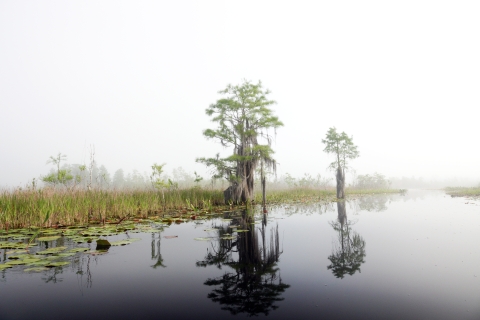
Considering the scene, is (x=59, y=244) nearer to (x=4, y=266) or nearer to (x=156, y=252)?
(x=4, y=266)

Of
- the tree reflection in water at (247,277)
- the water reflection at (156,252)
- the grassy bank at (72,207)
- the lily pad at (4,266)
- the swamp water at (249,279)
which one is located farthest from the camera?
the grassy bank at (72,207)

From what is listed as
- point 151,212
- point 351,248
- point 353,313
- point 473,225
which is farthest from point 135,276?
point 473,225

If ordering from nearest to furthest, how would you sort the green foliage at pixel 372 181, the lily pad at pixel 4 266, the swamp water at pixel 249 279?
the swamp water at pixel 249 279 < the lily pad at pixel 4 266 < the green foliage at pixel 372 181

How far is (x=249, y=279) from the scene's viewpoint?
155 inches

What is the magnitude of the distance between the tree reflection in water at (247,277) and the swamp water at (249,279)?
2cm

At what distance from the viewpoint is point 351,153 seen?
1228 inches

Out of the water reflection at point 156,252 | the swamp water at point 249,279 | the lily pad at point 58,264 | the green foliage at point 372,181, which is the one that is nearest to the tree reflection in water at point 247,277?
the swamp water at point 249,279

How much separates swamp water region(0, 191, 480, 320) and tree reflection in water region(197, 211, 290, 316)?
2 centimetres

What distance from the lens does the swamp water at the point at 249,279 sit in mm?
3020

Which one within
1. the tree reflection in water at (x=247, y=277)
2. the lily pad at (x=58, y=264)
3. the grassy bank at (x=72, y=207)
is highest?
the grassy bank at (x=72, y=207)

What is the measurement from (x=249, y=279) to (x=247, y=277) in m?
0.10

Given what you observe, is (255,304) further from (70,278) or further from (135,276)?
(70,278)

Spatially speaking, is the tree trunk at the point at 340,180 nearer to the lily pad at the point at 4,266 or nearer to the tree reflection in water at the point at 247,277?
the tree reflection in water at the point at 247,277

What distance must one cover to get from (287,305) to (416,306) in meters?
1.58
